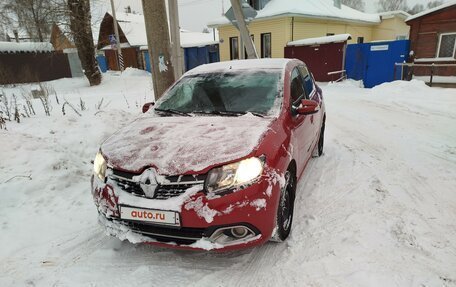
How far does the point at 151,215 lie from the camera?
241cm

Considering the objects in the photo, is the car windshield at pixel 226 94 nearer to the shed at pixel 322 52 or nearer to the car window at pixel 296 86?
the car window at pixel 296 86

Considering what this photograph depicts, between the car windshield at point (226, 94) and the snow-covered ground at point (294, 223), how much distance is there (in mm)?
1264

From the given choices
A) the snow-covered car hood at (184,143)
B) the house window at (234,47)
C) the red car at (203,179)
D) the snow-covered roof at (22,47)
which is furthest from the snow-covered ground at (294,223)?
the snow-covered roof at (22,47)

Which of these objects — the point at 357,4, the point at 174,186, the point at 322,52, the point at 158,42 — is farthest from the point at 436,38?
the point at 357,4

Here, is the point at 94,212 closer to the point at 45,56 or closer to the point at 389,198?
the point at 389,198

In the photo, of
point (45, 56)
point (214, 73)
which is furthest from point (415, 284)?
point (45, 56)

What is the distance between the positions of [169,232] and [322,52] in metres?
16.3

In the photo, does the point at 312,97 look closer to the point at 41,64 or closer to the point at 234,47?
the point at 234,47

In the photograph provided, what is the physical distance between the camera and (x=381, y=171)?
4488mm

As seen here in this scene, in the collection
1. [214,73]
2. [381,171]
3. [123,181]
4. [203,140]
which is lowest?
[381,171]

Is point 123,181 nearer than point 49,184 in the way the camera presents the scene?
Yes

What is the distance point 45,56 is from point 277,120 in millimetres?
26159

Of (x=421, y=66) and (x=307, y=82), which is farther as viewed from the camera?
(x=421, y=66)

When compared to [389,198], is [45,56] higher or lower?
higher
